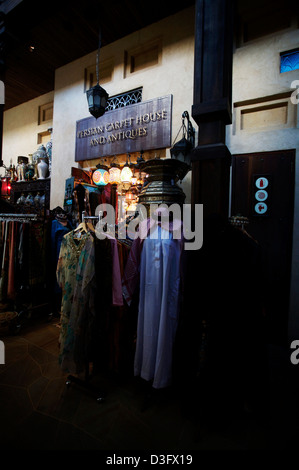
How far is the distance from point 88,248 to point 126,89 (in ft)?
17.2

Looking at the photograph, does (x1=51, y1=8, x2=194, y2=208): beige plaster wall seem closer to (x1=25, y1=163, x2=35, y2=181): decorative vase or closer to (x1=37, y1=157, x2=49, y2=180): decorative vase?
(x1=37, y1=157, x2=49, y2=180): decorative vase

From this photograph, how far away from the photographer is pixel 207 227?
7.67ft

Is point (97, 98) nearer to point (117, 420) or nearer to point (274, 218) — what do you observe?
point (274, 218)

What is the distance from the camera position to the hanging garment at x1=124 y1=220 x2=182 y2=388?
2508 millimetres

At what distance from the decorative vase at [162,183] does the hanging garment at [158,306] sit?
95 centimetres

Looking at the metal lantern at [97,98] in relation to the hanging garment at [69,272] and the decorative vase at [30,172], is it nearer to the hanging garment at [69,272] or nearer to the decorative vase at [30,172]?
the hanging garment at [69,272]

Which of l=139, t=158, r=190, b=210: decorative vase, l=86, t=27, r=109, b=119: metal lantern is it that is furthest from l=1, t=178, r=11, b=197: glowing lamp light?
l=139, t=158, r=190, b=210: decorative vase

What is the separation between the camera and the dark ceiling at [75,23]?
14.6ft

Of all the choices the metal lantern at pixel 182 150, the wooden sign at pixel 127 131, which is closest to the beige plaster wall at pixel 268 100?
the metal lantern at pixel 182 150

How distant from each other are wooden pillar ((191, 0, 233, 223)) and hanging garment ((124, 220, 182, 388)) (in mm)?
700

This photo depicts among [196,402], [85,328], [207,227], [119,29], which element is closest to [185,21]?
[119,29]

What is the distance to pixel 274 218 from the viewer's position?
417cm

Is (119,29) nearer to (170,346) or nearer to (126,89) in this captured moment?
(126,89)

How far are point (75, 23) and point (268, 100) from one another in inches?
207
